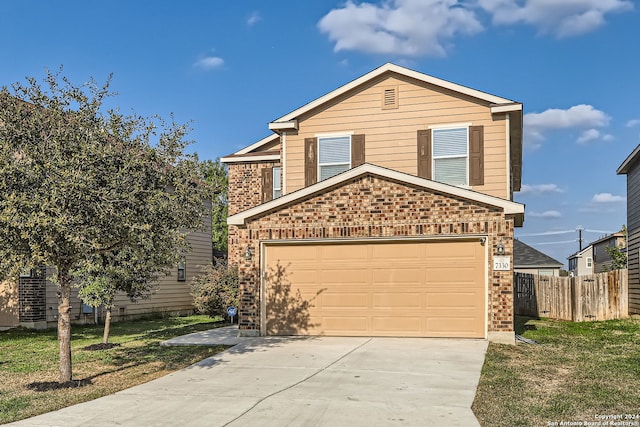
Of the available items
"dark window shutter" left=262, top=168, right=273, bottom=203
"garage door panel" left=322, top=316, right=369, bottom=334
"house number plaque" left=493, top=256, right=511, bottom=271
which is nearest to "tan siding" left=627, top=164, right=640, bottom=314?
"house number plaque" left=493, top=256, right=511, bottom=271

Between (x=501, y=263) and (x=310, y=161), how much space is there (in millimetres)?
6173

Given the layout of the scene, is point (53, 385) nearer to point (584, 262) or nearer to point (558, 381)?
point (558, 381)

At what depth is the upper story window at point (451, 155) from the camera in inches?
586

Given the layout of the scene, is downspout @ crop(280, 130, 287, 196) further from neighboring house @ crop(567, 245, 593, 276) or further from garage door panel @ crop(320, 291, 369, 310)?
neighboring house @ crop(567, 245, 593, 276)

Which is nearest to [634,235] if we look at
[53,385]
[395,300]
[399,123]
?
[399,123]

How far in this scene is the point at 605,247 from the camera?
106 ft

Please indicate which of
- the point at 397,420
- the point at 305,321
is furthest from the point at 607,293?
the point at 397,420

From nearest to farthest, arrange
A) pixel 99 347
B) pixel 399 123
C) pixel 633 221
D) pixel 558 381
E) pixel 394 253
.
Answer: pixel 558 381 < pixel 99 347 < pixel 394 253 < pixel 399 123 < pixel 633 221

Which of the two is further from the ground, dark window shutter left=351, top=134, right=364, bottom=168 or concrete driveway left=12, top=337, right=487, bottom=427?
dark window shutter left=351, top=134, right=364, bottom=168

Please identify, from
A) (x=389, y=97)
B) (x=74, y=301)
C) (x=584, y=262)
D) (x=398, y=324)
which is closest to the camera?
(x=398, y=324)

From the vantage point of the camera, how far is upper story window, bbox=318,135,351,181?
15.9m

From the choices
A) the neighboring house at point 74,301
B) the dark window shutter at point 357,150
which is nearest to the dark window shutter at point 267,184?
the neighboring house at point 74,301

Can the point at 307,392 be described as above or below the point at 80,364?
above

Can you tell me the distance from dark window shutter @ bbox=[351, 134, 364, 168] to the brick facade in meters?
2.47
